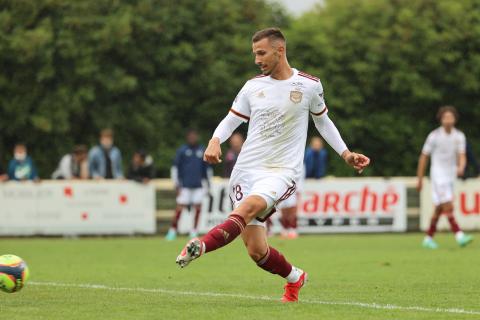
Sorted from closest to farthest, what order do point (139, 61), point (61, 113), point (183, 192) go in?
point (183, 192), point (61, 113), point (139, 61)

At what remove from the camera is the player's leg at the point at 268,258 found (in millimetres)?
10328

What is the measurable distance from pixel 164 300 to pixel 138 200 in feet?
53.0

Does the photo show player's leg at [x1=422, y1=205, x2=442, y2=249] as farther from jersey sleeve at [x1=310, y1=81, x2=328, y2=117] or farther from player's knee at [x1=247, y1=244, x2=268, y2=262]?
player's knee at [x1=247, y1=244, x2=268, y2=262]

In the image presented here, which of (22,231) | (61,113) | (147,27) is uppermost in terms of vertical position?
(147,27)

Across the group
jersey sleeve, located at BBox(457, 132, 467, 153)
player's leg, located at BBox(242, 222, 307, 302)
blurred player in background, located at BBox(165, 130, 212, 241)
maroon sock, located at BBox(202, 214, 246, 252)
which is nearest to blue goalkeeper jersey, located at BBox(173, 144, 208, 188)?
blurred player in background, located at BBox(165, 130, 212, 241)

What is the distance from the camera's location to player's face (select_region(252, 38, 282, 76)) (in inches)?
408

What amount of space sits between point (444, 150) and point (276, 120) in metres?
10.3

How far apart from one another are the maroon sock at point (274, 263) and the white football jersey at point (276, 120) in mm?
682

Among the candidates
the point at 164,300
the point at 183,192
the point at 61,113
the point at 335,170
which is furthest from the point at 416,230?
the point at 164,300

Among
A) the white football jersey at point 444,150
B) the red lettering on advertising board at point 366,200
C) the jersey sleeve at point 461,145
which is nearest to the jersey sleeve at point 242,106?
the white football jersey at point 444,150

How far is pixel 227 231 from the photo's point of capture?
32.2ft

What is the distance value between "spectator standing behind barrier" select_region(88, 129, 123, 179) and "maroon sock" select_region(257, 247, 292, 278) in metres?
16.4

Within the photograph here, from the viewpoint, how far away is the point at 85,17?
3356 cm

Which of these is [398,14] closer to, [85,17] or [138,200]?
[85,17]
